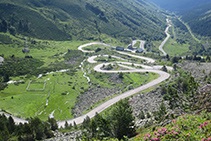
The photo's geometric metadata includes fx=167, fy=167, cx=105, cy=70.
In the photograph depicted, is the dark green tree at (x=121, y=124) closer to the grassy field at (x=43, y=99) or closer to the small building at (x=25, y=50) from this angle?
the grassy field at (x=43, y=99)

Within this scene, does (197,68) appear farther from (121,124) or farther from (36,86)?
(36,86)

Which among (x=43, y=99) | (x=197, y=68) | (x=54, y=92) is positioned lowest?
(x=43, y=99)

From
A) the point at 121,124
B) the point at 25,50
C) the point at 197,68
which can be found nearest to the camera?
the point at 121,124

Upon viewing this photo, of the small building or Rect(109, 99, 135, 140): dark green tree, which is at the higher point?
Rect(109, 99, 135, 140): dark green tree

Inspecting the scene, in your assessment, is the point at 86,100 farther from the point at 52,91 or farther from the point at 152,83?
the point at 152,83

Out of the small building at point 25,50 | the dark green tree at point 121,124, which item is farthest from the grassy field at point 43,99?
the small building at point 25,50

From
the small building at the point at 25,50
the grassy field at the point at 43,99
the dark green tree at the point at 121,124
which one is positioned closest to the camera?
the dark green tree at the point at 121,124

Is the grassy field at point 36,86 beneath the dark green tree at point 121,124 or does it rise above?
beneath

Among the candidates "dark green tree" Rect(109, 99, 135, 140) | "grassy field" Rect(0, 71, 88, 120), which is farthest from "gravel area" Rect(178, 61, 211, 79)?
"dark green tree" Rect(109, 99, 135, 140)

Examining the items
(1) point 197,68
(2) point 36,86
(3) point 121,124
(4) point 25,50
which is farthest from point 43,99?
(1) point 197,68

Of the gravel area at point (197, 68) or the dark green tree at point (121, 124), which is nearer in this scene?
the dark green tree at point (121, 124)

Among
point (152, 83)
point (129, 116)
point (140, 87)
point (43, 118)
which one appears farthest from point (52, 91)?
point (129, 116)

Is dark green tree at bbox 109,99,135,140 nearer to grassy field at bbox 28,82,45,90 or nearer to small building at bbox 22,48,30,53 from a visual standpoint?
grassy field at bbox 28,82,45,90
